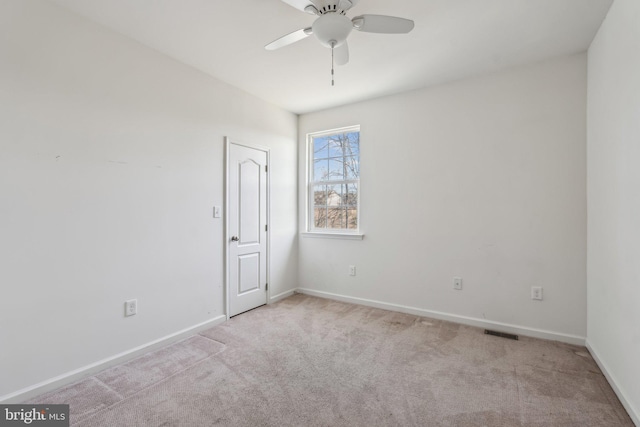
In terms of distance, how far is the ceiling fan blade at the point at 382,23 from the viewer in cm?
167

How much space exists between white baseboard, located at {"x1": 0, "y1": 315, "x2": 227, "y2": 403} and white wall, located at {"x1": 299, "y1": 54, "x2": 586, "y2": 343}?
1.91 meters

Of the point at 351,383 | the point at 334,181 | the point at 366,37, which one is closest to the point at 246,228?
the point at 334,181

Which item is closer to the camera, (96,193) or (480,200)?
(96,193)

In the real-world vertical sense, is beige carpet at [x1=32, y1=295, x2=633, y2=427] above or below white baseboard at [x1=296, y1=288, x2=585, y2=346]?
below

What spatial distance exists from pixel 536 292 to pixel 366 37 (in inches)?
107

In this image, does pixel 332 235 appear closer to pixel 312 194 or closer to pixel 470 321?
pixel 312 194

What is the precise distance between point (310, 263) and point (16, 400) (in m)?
2.93

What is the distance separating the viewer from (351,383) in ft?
6.66

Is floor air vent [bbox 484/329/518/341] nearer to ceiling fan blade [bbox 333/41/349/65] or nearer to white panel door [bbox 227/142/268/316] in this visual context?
white panel door [bbox 227/142/268/316]

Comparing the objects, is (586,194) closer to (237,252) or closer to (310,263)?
(310,263)

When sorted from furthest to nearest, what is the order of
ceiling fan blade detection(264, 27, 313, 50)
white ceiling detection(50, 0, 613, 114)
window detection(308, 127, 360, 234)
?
window detection(308, 127, 360, 234)
white ceiling detection(50, 0, 613, 114)
ceiling fan blade detection(264, 27, 313, 50)

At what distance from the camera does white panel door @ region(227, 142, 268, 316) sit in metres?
3.27

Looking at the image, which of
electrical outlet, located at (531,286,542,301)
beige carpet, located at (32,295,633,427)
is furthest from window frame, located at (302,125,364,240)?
electrical outlet, located at (531,286,542,301)

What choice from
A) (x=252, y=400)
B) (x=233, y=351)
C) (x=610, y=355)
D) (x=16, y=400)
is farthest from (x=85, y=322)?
(x=610, y=355)
